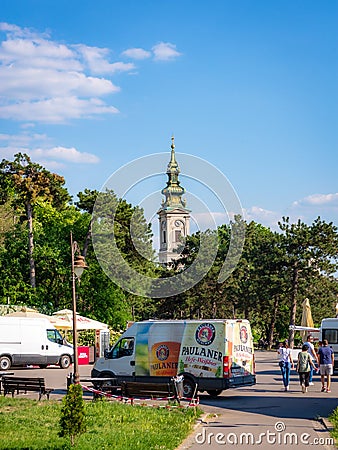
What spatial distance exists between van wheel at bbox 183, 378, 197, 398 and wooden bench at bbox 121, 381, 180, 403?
6.51 ft

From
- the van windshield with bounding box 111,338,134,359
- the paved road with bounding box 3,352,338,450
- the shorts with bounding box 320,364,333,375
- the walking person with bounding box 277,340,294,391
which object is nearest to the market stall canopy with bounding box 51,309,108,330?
the paved road with bounding box 3,352,338,450

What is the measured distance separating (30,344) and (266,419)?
22.5 m

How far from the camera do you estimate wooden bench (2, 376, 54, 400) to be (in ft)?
70.6

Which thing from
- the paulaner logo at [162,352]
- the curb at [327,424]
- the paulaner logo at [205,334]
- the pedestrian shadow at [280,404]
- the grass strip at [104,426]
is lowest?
the pedestrian shadow at [280,404]

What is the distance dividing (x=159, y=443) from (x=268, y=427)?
10.1ft

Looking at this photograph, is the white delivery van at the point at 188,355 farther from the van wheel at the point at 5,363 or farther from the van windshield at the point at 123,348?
the van wheel at the point at 5,363

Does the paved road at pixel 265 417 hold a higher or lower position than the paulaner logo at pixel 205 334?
lower

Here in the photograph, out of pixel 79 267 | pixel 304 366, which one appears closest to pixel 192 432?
pixel 79 267

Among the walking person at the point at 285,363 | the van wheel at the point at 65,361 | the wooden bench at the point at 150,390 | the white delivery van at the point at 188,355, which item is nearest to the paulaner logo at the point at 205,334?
the white delivery van at the point at 188,355

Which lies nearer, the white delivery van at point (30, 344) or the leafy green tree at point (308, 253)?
the white delivery van at point (30, 344)

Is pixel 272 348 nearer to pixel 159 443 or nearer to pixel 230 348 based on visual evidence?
pixel 230 348

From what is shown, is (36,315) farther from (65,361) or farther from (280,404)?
(280,404)

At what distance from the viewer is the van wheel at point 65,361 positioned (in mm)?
38812

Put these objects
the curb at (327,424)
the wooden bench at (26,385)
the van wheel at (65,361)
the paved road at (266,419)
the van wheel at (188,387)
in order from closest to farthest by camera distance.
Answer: the paved road at (266,419) < the curb at (327,424) < the wooden bench at (26,385) < the van wheel at (188,387) < the van wheel at (65,361)
